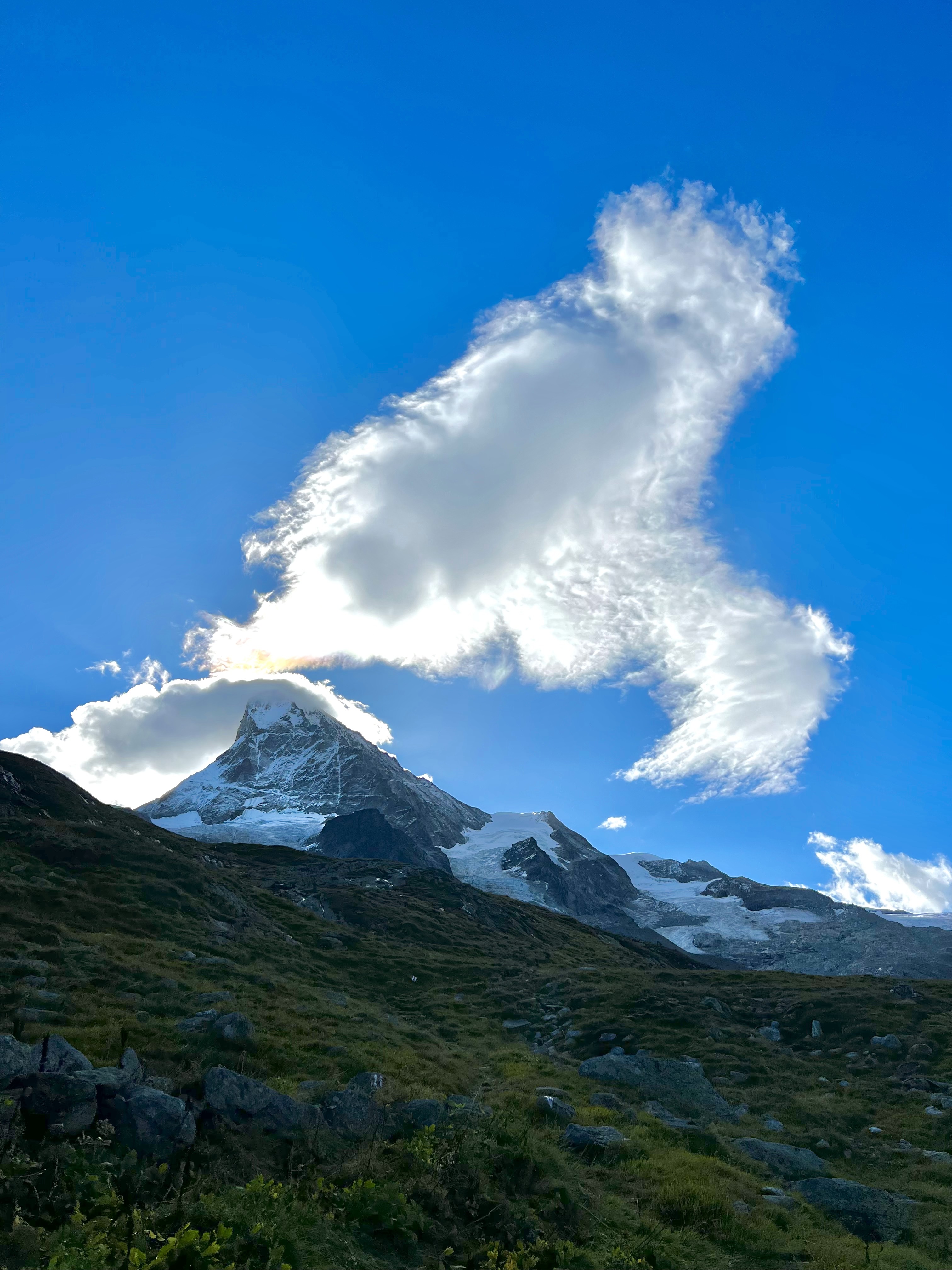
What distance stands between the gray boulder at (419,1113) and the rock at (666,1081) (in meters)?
11.5

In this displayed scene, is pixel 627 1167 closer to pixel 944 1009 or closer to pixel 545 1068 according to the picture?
pixel 545 1068

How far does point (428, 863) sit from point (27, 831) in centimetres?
12739

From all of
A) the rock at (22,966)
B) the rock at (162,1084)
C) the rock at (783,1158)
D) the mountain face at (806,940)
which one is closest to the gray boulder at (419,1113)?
the rock at (162,1084)

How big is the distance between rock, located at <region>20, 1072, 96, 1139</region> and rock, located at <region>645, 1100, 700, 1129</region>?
14949 millimetres

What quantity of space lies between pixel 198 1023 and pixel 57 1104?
23.8 feet

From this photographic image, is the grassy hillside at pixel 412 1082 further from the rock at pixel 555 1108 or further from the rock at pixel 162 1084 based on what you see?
the rock at pixel 555 1108

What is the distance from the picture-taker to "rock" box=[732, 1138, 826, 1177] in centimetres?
1723

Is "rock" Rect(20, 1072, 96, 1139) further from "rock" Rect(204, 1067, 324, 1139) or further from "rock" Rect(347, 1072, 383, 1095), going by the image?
"rock" Rect(347, 1072, 383, 1095)

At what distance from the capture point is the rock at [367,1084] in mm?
14094

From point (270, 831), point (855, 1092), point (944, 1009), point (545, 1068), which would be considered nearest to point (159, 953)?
point (545, 1068)

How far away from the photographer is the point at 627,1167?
1472 cm

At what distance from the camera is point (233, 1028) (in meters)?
15.9

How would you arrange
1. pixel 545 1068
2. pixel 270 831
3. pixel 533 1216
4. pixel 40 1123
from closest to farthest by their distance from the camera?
pixel 40 1123 < pixel 533 1216 < pixel 545 1068 < pixel 270 831

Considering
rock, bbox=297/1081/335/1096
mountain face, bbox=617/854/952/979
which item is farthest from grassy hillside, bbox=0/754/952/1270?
mountain face, bbox=617/854/952/979
